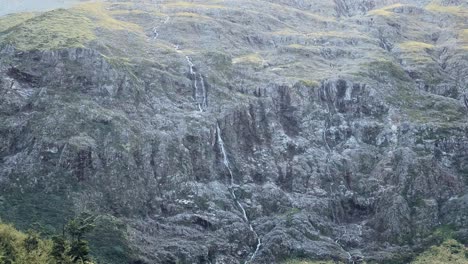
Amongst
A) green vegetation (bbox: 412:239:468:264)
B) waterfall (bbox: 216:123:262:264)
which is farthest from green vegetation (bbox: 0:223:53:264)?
green vegetation (bbox: 412:239:468:264)

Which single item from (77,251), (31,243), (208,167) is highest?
(77,251)

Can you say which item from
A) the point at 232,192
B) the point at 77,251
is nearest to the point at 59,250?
the point at 77,251

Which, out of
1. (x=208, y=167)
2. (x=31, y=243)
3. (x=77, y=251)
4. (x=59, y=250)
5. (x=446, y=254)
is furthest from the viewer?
(x=208, y=167)

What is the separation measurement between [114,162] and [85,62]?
144 feet

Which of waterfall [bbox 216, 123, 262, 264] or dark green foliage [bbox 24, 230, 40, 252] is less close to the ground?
dark green foliage [bbox 24, 230, 40, 252]

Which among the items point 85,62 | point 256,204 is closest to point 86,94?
point 85,62

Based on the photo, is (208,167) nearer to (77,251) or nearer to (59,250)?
(77,251)

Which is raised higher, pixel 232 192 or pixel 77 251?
pixel 77 251

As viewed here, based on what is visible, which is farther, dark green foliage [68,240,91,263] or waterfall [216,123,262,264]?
waterfall [216,123,262,264]

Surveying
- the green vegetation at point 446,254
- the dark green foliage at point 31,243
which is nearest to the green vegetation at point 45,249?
the dark green foliage at point 31,243

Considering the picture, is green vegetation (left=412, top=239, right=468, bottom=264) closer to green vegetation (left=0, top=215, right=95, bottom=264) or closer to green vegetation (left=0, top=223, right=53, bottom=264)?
green vegetation (left=0, top=215, right=95, bottom=264)

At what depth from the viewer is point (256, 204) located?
167 metres

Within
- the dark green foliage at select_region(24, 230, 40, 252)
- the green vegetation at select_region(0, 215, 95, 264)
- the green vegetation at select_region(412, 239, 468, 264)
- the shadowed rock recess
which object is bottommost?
the green vegetation at select_region(412, 239, 468, 264)

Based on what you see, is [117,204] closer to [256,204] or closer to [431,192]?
[256,204]
